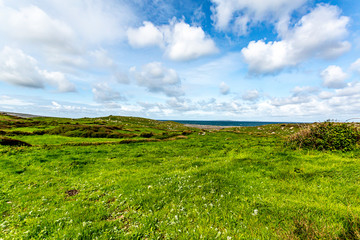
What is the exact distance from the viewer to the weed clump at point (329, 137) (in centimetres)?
1777

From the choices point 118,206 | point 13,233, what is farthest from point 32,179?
point 118,206

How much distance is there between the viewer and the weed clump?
17.8 meters

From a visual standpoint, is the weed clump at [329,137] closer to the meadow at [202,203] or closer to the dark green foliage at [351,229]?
the meadow at [202,203]

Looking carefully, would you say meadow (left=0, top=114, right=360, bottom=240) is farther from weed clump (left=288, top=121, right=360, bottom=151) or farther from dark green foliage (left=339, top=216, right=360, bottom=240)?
weed clump (left=288, top=121, right=360, bottom=151)

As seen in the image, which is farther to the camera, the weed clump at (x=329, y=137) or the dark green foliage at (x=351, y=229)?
the weed clump at (x=329, y=137)

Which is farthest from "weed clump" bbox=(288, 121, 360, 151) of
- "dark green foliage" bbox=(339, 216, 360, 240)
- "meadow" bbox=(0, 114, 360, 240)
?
"dark green foliage" bbox=(339, 216, 360, 240)

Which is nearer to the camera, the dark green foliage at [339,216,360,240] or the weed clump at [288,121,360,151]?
the dark green foliage at [339,216,360,240]

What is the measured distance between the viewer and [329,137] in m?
18.6

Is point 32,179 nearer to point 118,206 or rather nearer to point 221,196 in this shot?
point 118,206

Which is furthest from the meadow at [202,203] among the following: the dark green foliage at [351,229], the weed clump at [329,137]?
the weed clump at [329,137]

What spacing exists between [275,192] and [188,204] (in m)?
5.79

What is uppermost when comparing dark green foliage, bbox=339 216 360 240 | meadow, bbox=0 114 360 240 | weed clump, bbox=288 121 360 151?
weed clump, bbox=288 121 360 151

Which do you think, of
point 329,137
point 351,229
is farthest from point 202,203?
point 329,137

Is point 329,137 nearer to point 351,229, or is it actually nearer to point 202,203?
point 351,229
